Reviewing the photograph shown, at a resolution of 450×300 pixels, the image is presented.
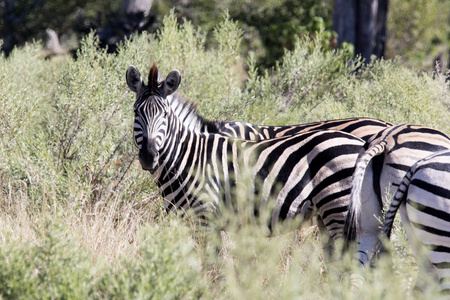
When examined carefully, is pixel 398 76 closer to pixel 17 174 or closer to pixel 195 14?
pixel 17 174

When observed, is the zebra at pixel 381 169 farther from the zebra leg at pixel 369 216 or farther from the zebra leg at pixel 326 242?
the zebra leg at pixel 326 242

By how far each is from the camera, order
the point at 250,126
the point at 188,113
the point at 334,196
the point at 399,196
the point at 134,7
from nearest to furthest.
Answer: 1. the point at 399,196
2. the point at 334,196
3. the point at 188,113
4. the point at 250,126
5. the point at 134,7

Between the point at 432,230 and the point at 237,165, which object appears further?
the point at 237,165

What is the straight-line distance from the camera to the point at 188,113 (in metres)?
5.06

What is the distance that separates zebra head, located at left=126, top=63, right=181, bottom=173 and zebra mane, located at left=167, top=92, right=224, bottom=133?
0.36 feet

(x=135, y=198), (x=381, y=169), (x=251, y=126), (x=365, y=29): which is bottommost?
(x=135, y=198)

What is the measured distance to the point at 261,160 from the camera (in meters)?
4.66

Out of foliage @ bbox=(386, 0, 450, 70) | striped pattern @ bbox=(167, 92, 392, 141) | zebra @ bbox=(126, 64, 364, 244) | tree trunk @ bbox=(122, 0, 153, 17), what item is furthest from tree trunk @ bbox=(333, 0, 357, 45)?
zebra @ bbox=(126, 64, 364, 244)

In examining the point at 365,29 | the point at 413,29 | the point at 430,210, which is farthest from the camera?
the point at 413,29

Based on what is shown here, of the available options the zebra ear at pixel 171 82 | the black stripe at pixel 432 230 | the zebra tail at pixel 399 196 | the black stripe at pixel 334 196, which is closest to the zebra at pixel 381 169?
the black stripe at pixel 334 196

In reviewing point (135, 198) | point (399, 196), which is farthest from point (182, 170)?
point (399, 196)

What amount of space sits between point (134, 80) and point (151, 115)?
21.0 inches

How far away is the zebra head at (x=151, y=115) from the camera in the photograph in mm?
4578

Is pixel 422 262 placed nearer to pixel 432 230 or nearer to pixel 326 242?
pixel 432 230
